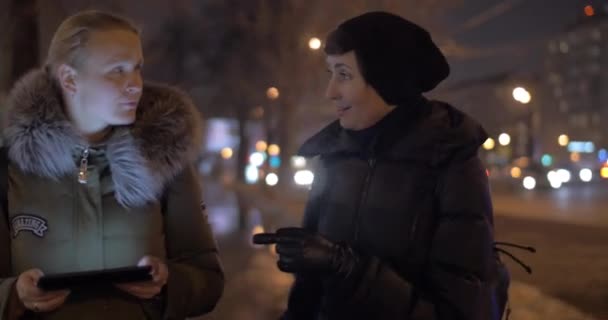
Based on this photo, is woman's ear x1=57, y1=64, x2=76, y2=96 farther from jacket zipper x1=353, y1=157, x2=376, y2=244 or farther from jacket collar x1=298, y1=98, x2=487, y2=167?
jacket zipper x1=353, y1=157, x2=376, y2=244

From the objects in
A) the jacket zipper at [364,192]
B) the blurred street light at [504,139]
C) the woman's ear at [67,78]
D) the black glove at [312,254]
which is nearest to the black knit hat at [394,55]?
the jacket zipper at [364,192]

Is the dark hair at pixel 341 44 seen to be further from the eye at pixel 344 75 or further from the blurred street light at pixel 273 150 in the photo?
the blurred street light at pixel 273 150

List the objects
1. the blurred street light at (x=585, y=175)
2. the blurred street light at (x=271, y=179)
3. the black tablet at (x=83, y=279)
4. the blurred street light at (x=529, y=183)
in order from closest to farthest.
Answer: the black tablet at (x=83, y=279) → the blurred street light at (x=271, y=179) → the blurred street light at (x=529, y=183) → the blurred street light at (x=585, y=175)

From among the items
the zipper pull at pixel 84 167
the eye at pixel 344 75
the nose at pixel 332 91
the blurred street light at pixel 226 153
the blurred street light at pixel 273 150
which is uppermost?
the blurred street light at pixel 226 153

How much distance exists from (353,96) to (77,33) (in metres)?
0.91

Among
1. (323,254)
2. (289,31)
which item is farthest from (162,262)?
(289,31)

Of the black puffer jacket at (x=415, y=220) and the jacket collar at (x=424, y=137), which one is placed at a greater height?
the jacket collar at (x=424, y=137)

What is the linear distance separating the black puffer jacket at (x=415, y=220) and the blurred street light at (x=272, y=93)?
2747 cm

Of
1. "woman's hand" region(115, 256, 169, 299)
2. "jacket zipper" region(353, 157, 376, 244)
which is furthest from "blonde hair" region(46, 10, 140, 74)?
"jacket zipper" region(353, 157, 376, 244)

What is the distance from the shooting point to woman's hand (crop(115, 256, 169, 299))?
207 cm

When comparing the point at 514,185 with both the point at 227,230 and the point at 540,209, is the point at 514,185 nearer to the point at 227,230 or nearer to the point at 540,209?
the point at 540,209

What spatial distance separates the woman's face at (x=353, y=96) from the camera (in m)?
2.29

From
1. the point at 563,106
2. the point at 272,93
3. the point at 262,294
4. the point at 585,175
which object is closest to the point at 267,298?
the point at 262,294

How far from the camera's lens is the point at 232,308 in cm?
774
